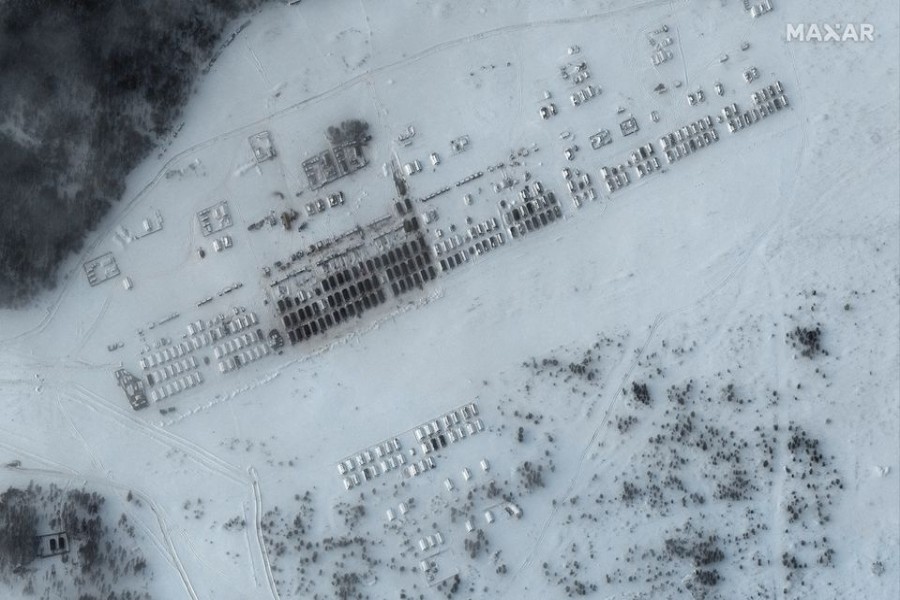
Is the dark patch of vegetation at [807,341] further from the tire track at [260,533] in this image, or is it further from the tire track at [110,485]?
the tire track at [110,485]

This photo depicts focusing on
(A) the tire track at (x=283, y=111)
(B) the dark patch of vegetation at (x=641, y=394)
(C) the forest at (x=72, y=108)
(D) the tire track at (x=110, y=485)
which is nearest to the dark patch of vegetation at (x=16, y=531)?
(D) the tire track at (x=110, y=485)

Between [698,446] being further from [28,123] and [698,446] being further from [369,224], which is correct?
Answer: [28,123]

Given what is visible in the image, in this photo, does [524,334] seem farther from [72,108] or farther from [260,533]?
[72,108]

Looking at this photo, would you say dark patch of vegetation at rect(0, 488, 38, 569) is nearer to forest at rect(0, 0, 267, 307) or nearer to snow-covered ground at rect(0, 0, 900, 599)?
snow-covered ground at rect(0, 0, 900, 599)

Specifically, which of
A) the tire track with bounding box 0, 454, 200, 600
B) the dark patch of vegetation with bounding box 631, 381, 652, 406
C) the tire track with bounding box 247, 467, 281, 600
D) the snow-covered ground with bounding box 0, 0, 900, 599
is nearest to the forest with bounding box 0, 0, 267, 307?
the snow-covered ground with bounding box 0, 0, 900, 599

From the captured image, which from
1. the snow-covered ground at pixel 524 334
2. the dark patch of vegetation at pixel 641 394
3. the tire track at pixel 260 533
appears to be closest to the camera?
the tire track at pixel 260 533

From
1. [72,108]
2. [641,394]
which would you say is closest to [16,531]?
[72,108]
